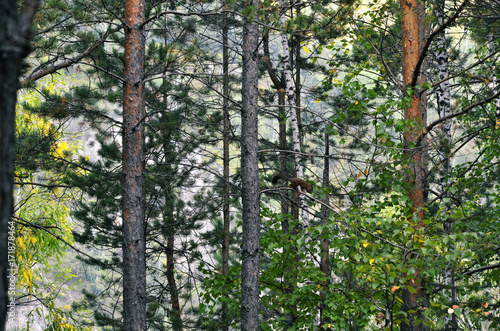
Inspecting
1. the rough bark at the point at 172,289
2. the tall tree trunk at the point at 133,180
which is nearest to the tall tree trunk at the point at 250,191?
the tall tree trunk at the point at 133,180

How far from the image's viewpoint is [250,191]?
5.55 metres

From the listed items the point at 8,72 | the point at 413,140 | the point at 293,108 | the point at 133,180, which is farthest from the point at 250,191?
the point at 8,72

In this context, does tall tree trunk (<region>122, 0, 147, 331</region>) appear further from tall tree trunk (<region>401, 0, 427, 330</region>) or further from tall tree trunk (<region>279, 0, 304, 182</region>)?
tall tree trunk (<region>279, 0, 304, 182</region>)

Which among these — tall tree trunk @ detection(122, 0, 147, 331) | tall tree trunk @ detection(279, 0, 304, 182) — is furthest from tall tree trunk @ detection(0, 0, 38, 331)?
tall tree trunk @ detection(279, 0, 304, 182)

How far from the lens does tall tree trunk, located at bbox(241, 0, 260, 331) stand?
5.44 meters

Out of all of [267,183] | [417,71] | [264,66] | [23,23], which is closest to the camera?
[23,23]

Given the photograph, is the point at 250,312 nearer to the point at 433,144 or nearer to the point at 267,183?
the point at 433,144

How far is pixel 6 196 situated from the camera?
41.9 inches

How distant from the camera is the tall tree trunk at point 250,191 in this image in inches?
214

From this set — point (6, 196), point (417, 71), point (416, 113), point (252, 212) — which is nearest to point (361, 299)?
point (252, 212)

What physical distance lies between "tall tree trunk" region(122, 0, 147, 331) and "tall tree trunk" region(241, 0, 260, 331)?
1.31 meters

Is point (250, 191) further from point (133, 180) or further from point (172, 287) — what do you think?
point (172, 287)

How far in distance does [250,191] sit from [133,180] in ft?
4.91

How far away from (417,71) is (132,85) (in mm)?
3266
